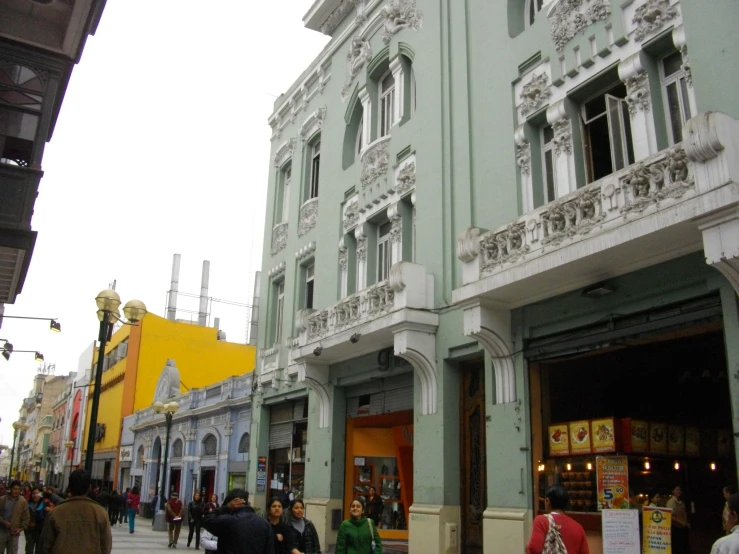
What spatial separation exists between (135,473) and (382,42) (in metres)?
31.1

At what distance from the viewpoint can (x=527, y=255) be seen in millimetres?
11500

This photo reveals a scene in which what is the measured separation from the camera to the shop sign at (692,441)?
1316 cm

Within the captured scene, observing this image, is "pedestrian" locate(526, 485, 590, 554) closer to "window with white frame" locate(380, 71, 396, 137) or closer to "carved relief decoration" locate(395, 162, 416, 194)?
"carved relief decoration" locate(395, 162, 416, 194)

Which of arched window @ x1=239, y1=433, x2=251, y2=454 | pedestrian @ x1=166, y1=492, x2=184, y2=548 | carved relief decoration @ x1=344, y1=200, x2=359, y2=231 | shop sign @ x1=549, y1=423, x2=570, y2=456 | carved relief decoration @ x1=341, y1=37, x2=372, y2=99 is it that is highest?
carved relief decoration @ x1=341, y1=37, x2=372, y2=99

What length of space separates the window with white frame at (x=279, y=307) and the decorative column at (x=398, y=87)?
25.2ft

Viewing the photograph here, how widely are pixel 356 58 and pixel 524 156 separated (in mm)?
8339

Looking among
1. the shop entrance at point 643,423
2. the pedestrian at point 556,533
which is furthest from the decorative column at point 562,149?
the pedestrian at point 556,533

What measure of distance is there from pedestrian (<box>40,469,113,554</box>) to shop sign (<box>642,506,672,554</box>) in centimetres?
762

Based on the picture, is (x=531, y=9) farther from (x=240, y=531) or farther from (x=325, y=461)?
(x=240, y=531)

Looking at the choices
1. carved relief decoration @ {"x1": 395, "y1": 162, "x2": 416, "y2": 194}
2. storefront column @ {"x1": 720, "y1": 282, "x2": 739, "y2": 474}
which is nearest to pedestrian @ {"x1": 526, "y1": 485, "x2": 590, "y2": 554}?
storefront column @ {"x1": 720, "y1": 282, "x2": 739, "y2": 474}

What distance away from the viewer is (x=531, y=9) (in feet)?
48.1

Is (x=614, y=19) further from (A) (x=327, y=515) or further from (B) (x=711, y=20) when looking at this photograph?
(A) (x=327, y=515)

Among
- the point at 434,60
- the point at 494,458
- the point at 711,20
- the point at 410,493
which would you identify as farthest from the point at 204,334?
the point at 711,20

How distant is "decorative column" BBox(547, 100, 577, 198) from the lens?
12.4 metres
